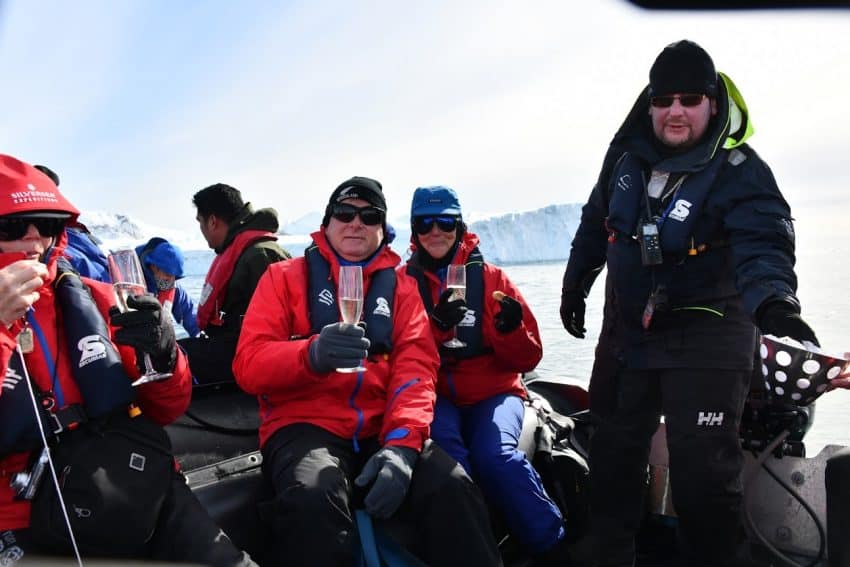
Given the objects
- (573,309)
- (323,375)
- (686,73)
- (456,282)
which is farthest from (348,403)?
(686,73)

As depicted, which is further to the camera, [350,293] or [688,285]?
[688,285]

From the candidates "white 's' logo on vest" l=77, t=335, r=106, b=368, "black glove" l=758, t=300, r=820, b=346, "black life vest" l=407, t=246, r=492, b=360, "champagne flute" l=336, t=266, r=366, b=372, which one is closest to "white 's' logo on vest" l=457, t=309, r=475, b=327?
"black life vest" l=407, t=246, r=492, b=360

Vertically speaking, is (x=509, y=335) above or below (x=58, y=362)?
below

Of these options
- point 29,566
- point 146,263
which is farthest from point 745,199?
point 146,263

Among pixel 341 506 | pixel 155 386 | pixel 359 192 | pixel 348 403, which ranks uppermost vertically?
pixel 359 192

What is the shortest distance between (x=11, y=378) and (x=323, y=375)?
35.8 inches

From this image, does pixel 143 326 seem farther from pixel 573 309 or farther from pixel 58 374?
pixel 573 309

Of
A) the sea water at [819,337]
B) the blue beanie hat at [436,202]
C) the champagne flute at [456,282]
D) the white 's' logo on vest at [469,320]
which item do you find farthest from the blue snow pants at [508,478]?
the sea water at [819,337]

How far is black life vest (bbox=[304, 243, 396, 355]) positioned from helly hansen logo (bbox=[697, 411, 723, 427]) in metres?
1.16

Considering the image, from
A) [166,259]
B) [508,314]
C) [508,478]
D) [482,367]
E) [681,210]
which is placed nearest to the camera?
[681,210]

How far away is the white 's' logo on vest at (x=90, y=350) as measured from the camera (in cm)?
189

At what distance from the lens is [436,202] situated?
3152 millimetres

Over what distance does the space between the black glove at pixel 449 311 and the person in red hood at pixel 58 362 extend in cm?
110

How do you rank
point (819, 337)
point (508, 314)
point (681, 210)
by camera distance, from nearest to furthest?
point (681, 210) < point (508, 314) < point (819, 337)
